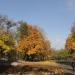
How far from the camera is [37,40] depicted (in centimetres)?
8488

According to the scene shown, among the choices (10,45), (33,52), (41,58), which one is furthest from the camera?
(41,58)

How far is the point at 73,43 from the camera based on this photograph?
222 feet

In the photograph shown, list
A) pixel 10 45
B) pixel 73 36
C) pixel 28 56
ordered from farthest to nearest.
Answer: pixel 28 56 → pixel 73 36 → pixel 10 45

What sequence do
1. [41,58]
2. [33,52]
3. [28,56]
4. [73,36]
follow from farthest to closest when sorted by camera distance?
[41,58] < [28,56] < [33,52] < [73,36]

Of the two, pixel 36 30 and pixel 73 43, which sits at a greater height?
pixel 36 30

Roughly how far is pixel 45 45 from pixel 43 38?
2.39m

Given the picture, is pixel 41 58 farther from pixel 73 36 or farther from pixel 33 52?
pixel 73 36

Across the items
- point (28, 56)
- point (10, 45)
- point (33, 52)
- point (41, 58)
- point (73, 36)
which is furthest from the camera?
point (41, 58)

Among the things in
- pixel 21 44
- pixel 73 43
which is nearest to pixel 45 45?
pixel 21 44

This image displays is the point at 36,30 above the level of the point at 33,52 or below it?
above

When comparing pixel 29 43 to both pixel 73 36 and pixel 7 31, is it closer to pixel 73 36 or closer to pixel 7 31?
pixel 73 36

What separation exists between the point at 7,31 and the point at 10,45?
288 cm

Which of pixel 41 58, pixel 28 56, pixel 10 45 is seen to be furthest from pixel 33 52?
pixel 10 45

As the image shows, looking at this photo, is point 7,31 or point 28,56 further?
point 28,56
